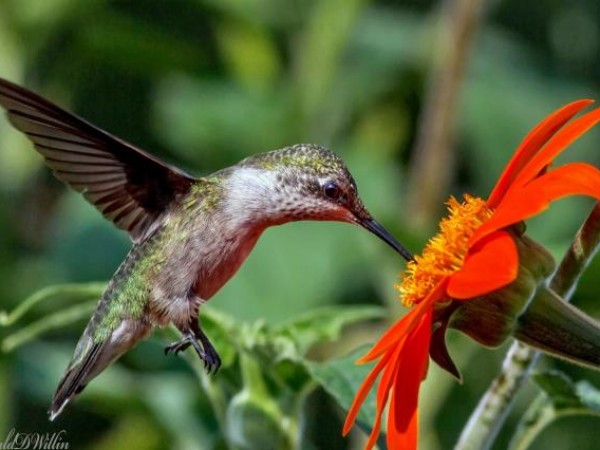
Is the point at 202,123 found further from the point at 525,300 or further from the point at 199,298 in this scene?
the point at 525,300

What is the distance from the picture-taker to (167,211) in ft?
8.47

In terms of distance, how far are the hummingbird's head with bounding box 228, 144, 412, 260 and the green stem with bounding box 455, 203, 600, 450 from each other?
0.34 metres

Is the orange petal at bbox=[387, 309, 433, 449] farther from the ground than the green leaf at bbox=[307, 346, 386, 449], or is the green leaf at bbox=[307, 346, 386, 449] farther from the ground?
the orange petal at bbox=[387, 309, 433, 449]

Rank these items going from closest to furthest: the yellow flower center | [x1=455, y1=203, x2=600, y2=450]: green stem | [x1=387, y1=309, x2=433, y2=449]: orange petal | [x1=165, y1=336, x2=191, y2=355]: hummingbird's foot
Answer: [x1=387, y1=309, x2=433, y2=449]: orange petal, [x1=455, y1=203, x2=600, y2=450]: green stem, the yellow flower center, [x1=165, y1=336, x2=191, y2=355]: hummingbird's foot

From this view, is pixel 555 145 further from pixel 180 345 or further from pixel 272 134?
pixel 272 134

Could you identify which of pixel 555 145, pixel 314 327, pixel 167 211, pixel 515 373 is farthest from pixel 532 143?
pixel 167 211

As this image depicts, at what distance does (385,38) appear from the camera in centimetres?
468

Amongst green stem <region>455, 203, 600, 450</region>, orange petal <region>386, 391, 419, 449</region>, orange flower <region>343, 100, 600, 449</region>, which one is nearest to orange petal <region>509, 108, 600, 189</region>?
orange flower <region>343, 100, 600, 449</region>

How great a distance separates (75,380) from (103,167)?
390 mm

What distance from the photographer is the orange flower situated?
176 cm

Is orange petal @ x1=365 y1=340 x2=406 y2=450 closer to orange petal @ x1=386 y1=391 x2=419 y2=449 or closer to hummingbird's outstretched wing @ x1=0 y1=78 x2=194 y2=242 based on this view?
orange petal @ x1=386 y1=391 x2=419 y2=449

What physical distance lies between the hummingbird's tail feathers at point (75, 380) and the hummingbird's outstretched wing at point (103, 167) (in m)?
0.26

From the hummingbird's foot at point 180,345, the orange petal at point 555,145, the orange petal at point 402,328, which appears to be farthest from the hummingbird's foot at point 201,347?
Result: the orange petal at point 555,145

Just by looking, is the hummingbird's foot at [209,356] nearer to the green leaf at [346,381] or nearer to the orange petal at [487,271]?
the green leaf at [346,381]
